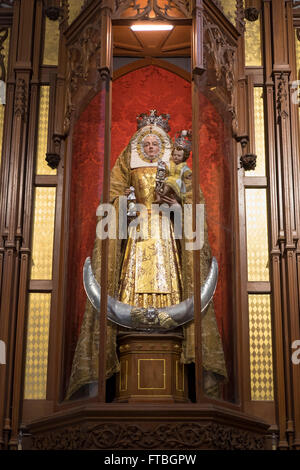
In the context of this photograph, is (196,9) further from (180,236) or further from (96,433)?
(96,433)

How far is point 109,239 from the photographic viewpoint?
26.6 feet

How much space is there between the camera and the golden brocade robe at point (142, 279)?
765 cm

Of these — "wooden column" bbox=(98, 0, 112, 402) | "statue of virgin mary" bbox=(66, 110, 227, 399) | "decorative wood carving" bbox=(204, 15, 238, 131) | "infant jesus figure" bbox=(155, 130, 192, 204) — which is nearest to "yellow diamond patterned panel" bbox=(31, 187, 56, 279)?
"statue of virgin mary" bbox=(66, 110, 227, 399)

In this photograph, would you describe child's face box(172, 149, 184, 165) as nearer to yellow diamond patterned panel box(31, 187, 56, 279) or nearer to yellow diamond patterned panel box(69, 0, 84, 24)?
yellow diamond patterned panel box(31, 187, 56, 279)

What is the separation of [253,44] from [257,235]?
2.14 m

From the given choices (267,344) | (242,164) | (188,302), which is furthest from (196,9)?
(267,344)

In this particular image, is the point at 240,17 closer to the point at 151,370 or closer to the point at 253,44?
the point at 253,44


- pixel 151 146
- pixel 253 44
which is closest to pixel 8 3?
pixel 151 146

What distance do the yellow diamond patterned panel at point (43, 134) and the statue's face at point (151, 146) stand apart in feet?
3.22

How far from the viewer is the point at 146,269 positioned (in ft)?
26.9

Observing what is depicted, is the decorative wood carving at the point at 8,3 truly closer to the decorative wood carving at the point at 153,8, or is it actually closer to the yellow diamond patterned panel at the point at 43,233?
the decorative wood carving at the point at 153,8

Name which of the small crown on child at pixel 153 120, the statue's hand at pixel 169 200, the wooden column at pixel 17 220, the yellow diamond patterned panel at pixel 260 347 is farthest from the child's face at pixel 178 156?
the yellow diamond patterned panel at pixel 260 347

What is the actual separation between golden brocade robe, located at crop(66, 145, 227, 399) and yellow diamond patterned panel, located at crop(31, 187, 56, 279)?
654mm

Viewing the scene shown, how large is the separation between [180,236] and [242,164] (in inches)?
39.9
